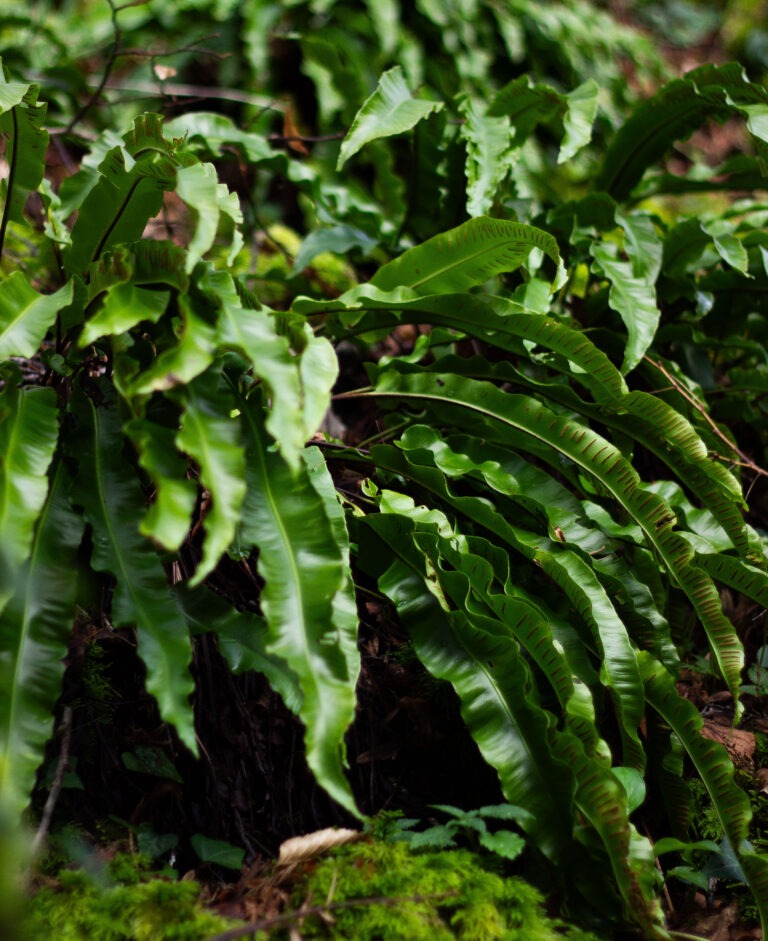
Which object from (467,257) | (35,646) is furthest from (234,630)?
(467,257)

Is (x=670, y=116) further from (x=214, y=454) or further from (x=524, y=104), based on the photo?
(x=214, y=454)

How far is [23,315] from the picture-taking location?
4.50 feet

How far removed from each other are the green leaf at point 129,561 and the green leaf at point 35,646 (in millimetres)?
51

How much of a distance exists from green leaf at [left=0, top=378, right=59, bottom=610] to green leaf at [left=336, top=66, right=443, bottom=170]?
957 mm

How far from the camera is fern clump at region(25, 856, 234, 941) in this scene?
1.15 meters

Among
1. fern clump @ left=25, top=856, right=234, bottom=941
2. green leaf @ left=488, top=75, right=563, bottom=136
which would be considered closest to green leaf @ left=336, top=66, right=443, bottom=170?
green leaf @ left=488, top=75, right=563, bottom=136

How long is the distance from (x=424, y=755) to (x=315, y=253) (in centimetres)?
148

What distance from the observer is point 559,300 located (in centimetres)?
240

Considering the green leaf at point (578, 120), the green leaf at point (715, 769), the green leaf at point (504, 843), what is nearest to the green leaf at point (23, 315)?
the green leaf at point (504, 843)

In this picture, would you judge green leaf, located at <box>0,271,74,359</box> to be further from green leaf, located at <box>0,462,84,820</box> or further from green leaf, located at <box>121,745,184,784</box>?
green leaf, located at <box>121,745,184,784</box>

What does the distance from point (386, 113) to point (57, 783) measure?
5.63 ft

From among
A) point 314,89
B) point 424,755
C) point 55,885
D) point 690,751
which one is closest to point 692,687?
point 690,751

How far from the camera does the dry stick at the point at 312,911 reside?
111 cm

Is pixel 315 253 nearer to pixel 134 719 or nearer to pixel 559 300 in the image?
pixel 559 300
